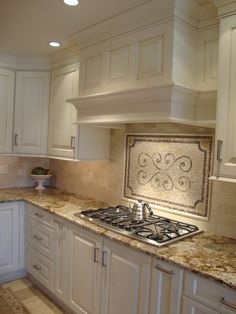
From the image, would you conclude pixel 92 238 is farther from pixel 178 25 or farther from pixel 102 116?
pixel 178 25

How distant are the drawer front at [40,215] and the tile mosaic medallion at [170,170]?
0.74 meters

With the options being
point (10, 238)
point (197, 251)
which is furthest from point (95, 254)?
point (10, 238)

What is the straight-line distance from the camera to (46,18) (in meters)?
2.10

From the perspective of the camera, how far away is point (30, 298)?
2648 millimetres

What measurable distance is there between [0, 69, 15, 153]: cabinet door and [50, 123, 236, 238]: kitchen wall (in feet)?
2.39

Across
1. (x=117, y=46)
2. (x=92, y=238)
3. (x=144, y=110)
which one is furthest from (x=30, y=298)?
(x=117, y=46)

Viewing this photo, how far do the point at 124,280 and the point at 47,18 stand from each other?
6.36 ft

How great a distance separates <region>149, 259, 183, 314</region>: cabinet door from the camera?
1531mm

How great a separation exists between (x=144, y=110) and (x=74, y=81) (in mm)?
1172

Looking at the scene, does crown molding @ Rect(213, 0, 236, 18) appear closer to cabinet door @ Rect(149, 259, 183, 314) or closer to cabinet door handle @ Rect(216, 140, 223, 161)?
cabinet door handle @ Rect(216, 140, 223, 161)

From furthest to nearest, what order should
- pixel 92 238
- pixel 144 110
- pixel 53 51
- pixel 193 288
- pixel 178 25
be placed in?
pixel 53 51 < pixel 92 238 < pixel 144 110 < pixel 178 25 < pixel 193 288

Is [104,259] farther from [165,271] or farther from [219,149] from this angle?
[219,149]

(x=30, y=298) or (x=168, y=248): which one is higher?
(x=168, y=248)

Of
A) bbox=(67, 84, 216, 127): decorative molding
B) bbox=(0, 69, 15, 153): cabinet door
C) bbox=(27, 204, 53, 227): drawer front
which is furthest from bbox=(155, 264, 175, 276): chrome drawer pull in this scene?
bbox=(0, 69, 15, 153): cabinet door
